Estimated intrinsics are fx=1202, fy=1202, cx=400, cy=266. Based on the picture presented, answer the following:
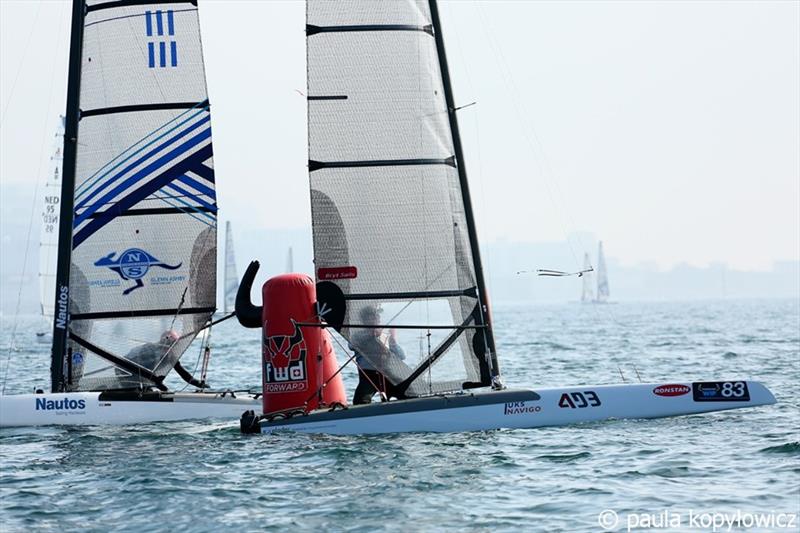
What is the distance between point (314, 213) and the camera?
13883mm

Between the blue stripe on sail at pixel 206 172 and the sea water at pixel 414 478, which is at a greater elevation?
the blue stripe on sail at pixel 206 172

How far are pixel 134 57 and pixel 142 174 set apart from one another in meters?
1.55

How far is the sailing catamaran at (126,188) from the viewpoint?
15.9 metres

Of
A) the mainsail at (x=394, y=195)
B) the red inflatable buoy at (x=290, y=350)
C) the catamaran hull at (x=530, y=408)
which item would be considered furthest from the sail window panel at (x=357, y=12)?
the catamaran hull at (x=530, y=408)

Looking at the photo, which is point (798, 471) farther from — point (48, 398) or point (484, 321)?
point (48, 398)

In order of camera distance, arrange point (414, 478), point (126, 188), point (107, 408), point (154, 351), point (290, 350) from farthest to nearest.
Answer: point (154, 351)
point (126, 188)
point (107, 408)
point (290, 350)
point (414, 478)

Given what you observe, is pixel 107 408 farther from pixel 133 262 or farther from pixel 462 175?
pixel 462 175

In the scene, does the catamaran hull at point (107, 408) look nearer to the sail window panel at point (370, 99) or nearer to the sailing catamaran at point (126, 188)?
the sailing catamaran at point (126, 188)

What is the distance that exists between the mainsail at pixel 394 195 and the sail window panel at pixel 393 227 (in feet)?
0.04

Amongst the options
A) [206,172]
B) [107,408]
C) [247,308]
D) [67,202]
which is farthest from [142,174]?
[107,408]

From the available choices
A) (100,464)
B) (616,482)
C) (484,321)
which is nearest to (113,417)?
(100,464)

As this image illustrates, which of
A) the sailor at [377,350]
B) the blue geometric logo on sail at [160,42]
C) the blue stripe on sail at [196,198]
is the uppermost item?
the blue geometric logo on sail at [160,42]

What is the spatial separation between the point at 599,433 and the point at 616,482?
95.3 inches

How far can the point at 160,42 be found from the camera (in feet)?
52.5
